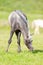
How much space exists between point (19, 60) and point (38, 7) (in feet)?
212

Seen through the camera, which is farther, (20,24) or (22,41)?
(22,41)

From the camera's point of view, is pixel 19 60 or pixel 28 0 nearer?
pixel 19 60

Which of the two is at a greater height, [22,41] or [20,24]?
[20,24]

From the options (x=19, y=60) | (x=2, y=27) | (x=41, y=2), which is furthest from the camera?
(x=41, y=2)

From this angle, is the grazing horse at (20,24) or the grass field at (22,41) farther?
the grazing horse at (20,24)

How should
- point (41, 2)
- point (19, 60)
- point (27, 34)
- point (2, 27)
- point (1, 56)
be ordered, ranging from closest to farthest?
point (19, 60), point (1, 56), point (27, 34), point (2, 27), point (41, 2)

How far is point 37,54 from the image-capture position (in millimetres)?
14109

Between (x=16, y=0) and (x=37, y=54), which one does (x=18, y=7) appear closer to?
(x=16, y=0)

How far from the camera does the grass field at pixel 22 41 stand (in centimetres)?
1267

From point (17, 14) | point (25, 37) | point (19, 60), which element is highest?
point (17, 14)

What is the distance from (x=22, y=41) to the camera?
23.8 metres

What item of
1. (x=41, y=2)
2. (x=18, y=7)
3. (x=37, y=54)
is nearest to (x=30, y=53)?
(x=37, y=54)

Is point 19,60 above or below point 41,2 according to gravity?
below

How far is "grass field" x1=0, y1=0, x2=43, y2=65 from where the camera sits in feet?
41.6
